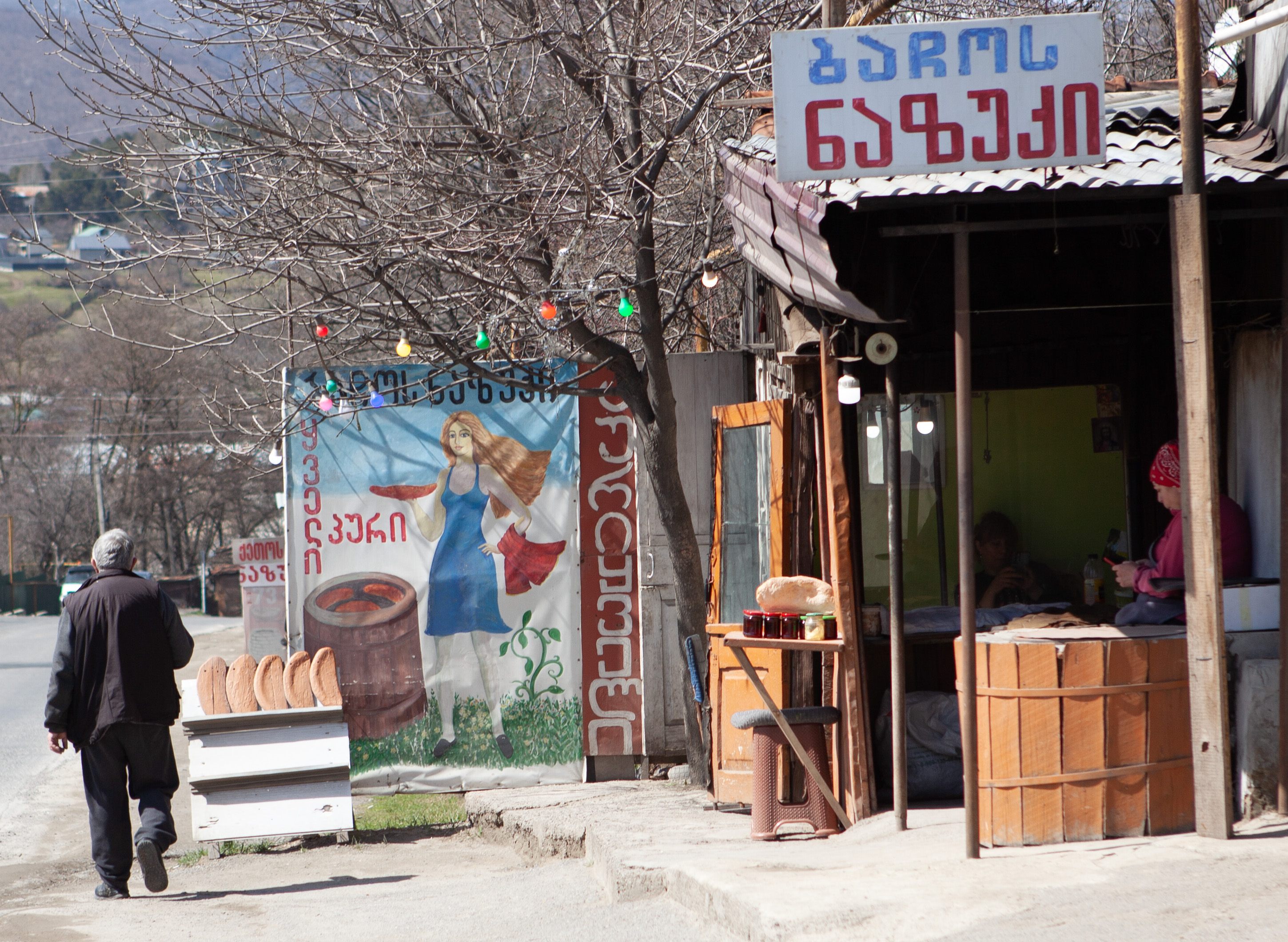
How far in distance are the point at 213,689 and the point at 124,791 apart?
1.50 metres

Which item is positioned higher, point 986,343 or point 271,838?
point 986,343

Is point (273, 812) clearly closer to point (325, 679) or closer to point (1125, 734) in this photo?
point (325, 679)

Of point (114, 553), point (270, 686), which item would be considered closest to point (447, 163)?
point (114, 553)

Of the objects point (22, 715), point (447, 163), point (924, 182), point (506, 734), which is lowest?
point (22, 715)

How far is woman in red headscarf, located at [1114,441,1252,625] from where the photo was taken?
17.5 ft

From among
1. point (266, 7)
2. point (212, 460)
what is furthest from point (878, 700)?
point (212, 460)

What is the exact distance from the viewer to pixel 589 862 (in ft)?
21.8

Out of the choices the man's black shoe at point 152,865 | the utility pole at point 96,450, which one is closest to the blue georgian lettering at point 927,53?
the man's black shoe at point 152,865

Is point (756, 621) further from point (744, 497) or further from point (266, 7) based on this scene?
point (266, 7)

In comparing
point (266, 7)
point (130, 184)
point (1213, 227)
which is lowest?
point (1213, 227)

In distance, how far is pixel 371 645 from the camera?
8844 millimetres

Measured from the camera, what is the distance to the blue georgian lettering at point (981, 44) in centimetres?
466

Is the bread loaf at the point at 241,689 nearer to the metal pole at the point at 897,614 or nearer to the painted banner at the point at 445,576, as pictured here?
the painted banner at the point at 445,576

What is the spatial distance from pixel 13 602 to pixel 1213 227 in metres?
54.6
